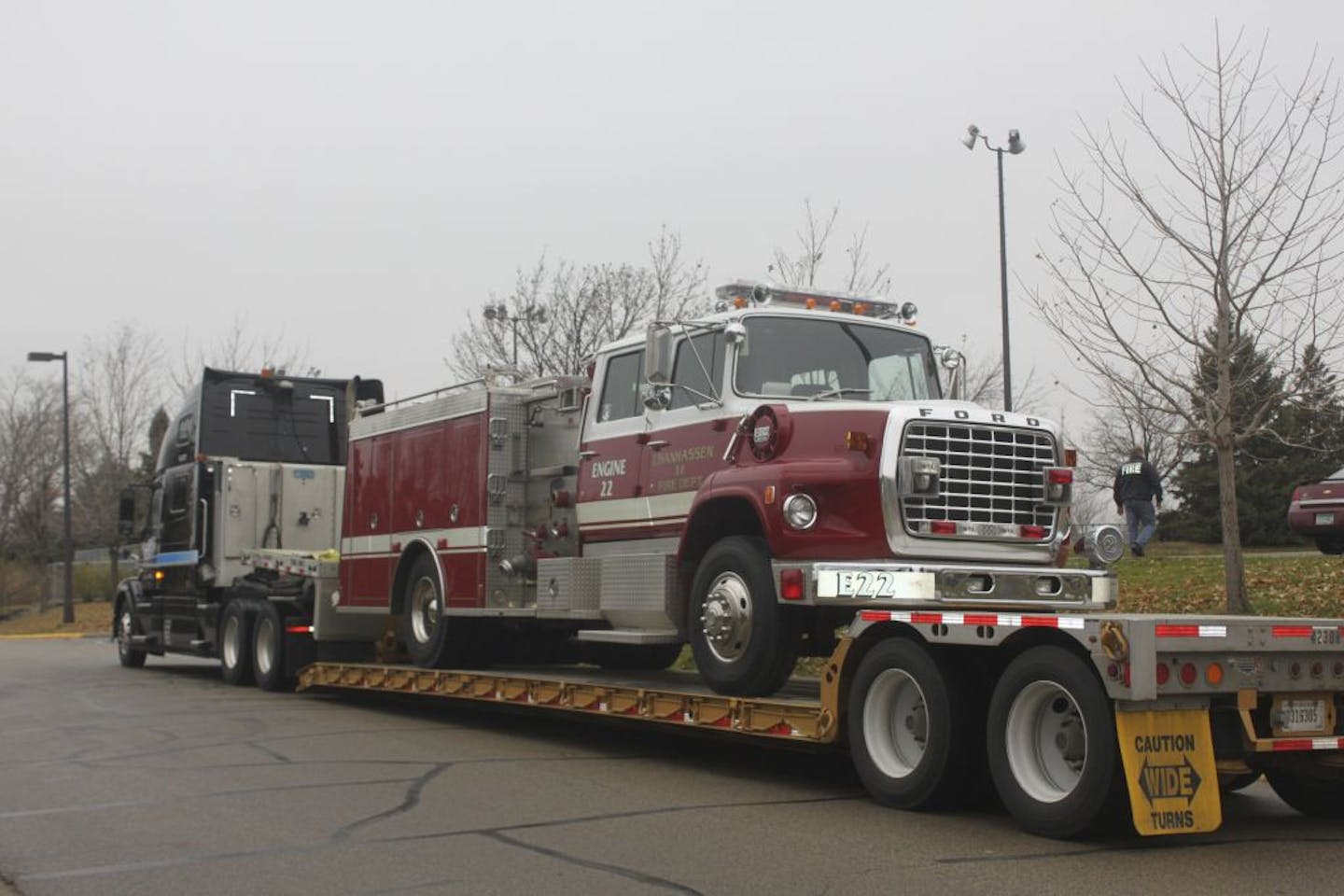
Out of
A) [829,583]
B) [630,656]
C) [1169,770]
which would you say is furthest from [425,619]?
[1169,770]

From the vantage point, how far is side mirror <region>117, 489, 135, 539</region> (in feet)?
68.9

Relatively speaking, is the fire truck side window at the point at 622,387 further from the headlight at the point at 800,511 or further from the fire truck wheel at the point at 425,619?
the fire truck wheel at the point at 425,619

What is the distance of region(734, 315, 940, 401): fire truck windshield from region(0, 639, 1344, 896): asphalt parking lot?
8.77 ft

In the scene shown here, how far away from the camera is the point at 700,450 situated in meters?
10.4

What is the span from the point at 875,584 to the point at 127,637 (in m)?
15.9

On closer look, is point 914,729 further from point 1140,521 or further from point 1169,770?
point 1140,521

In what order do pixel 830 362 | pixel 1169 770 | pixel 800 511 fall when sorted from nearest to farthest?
pixel 1169 770 → pixel 800 511 → pixel 830 362

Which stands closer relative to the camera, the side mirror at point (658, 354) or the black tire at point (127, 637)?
the side mirror at point (658, 354)

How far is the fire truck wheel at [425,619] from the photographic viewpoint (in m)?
13.4

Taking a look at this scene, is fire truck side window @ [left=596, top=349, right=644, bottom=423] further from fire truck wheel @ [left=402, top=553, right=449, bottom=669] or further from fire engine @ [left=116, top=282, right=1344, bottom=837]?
fire truck wheel @ [left=402, top=553, right=449, bottom=669]

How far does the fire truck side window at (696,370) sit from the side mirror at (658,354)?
0.29 ft

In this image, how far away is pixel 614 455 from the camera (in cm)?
1138

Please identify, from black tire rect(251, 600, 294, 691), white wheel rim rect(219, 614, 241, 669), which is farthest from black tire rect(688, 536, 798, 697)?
white wheel rim rect(219, 614, 241, 669)

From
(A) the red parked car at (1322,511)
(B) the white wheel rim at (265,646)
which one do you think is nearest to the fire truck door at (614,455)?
(B) the white wheel rim at (265,646)
